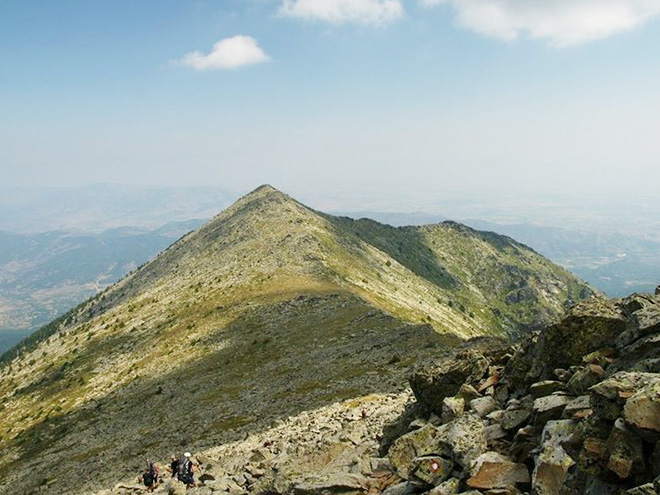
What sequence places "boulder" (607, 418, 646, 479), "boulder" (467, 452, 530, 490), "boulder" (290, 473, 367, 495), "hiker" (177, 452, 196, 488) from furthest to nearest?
1. "hiker" (177, 452, 196, 488)
2. "boulder" (290, 473, 367, 495)
3. "boulder" (467, 452, 530, 490)
4. "boulder" (607, 418, 646, 479)

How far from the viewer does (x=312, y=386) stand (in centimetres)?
3916

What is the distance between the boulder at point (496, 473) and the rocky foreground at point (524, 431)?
25mm

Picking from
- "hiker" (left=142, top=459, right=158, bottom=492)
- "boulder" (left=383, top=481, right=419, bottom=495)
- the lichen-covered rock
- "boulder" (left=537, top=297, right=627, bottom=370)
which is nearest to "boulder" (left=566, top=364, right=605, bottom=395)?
"boulder" (left=537, top=297, right=627, bottom=370)

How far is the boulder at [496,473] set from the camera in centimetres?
1172

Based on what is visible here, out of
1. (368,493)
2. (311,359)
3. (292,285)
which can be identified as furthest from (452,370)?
(292,285)

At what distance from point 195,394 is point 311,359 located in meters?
11.1

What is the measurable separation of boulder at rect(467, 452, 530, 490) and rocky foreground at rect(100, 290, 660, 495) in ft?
0.08

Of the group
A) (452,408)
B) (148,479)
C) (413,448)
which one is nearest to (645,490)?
(413,448)

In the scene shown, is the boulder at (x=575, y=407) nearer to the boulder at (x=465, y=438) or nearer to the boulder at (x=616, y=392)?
the boulder at (x=616, y=392)

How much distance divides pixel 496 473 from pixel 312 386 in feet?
92.6

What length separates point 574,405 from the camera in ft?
40.6

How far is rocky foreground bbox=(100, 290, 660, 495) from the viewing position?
9.74 metres

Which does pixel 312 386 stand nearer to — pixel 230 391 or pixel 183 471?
pixel 230 391

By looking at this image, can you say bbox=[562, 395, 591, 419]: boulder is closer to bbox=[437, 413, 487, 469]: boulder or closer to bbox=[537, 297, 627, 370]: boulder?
bbox=[437, 413, 487, 469]: boulder
